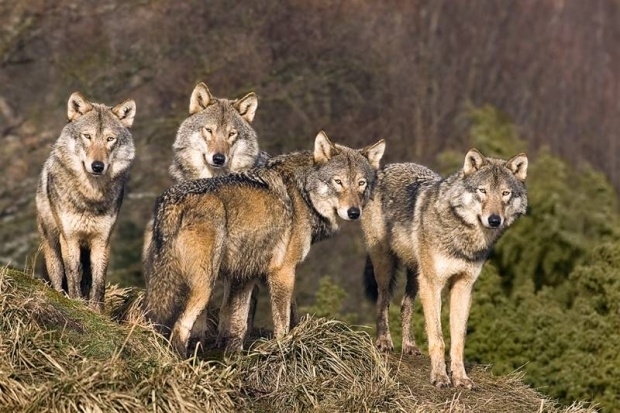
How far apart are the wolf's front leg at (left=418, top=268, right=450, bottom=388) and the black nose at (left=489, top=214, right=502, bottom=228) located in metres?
0.66

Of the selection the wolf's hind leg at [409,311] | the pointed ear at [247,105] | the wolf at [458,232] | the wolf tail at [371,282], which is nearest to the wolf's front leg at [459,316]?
the wolf at [458,232]

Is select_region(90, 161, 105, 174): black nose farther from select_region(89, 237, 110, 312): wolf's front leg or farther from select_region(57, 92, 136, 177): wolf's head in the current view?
select_region(89, 237, 110, 312): wolf's front leg

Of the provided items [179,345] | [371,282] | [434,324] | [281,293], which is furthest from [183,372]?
[371,282]

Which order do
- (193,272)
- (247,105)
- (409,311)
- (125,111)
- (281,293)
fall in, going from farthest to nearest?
(247,105) < (409,311) < (125,111) < (281,293) < (193,272)

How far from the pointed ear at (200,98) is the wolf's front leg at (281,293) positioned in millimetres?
2468

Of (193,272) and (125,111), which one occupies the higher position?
(125,111)

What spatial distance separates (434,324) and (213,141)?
2.69 meters

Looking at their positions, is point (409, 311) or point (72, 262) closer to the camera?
point (72, 262)

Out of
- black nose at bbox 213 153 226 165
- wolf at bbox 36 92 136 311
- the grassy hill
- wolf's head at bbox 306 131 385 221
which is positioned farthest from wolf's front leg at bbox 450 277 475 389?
wolf at bbox 36 92 136 311

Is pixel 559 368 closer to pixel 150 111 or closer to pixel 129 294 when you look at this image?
pixel 129 294

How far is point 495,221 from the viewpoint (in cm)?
1180

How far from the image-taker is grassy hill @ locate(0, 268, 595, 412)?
31.6 ft

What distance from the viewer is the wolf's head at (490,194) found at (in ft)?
39.1

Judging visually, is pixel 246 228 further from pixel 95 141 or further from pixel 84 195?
pixel 95 141
